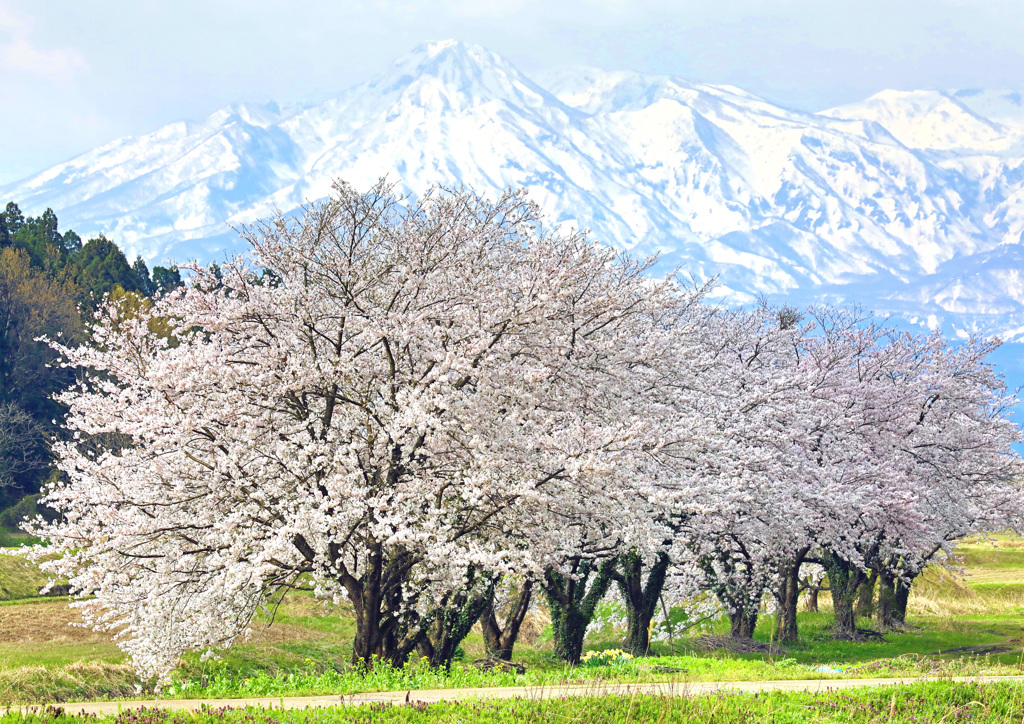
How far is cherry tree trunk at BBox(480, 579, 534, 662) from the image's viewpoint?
78.7ft

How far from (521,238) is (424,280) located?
6.24 m

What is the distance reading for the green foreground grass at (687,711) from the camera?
1163cm

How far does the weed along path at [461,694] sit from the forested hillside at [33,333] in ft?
135

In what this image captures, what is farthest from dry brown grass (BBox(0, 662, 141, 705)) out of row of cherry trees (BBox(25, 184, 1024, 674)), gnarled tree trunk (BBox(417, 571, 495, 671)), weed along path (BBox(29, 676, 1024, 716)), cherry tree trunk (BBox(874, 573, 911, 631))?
cherry tree trunk (BBox(874, 573, 911, 631))

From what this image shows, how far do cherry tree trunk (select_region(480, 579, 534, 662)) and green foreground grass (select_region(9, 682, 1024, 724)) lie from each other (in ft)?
32.7

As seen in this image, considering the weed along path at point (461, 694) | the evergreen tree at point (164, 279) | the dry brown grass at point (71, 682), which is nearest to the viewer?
the weed along path at point (461, 694)

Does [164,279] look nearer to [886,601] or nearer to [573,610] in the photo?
[886,601]

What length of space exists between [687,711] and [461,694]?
3.32 metres

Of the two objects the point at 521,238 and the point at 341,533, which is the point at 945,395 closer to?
the point at 521,238

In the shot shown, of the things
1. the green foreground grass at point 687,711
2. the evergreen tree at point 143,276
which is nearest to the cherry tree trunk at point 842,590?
the green foreground grass at point 687,711

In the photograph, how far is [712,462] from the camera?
938 inches

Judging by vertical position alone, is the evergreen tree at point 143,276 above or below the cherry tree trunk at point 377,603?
above

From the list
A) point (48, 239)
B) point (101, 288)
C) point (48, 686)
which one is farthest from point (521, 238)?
point (48, 239)

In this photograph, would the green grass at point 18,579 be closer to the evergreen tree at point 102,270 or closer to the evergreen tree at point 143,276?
the evergreen tree at point 102,270
